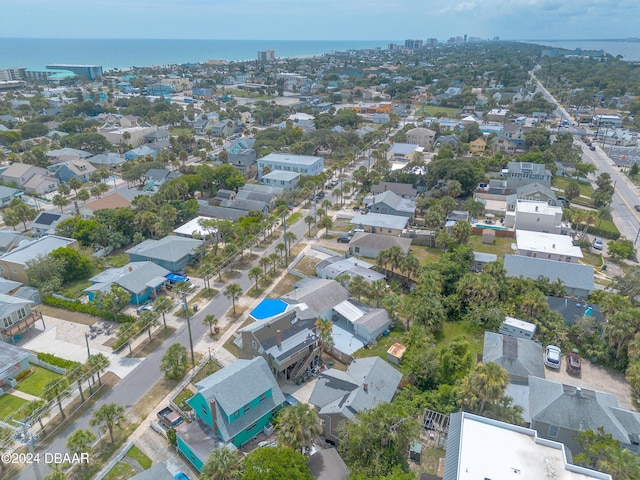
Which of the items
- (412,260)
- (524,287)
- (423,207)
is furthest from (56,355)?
(423,207)

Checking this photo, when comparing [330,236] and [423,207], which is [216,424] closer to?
[330,236]

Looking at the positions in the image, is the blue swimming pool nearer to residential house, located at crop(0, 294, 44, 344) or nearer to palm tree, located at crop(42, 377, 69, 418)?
palm tree, located at crop(42, 377, 69, 418)

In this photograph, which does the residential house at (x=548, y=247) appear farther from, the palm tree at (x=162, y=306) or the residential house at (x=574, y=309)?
the palm tree at (x=162, y=306)

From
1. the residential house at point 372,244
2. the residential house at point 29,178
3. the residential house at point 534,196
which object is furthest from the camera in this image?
the residential house at point 29,178

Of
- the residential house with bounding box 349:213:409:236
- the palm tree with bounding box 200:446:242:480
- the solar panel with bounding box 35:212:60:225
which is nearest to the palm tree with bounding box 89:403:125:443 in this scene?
the palm tree with bounding box 200:446:242:480

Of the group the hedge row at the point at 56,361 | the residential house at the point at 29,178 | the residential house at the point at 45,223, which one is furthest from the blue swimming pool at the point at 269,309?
the residential house at the point at 29,178
